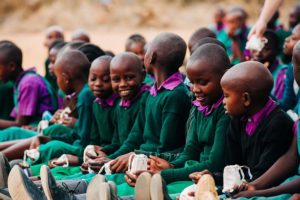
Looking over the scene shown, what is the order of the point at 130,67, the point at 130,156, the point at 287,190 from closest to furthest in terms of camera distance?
the point at 287,190
the point at 130,156
the point at 130,67

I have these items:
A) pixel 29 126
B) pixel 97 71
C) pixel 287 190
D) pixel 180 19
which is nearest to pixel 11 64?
pixel 29 126

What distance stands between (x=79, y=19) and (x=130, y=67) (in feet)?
59.5

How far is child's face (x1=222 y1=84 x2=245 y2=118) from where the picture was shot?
16.4 ft

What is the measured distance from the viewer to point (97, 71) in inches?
257

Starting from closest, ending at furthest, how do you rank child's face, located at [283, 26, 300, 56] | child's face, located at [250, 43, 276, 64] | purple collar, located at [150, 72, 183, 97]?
purple collar, located at [150, 72, 183, 97], child's face, located at [283, 26, 300, 56], child's face, located at [250, 43, 276, 64]

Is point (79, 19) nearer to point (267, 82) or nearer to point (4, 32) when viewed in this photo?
point (4, 32)

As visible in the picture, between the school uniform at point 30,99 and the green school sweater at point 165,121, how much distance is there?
1824 millimetres

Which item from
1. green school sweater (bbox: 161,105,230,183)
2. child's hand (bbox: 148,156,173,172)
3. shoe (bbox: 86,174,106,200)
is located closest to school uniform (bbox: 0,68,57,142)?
child's hand (bbox: 148,156,173,172)

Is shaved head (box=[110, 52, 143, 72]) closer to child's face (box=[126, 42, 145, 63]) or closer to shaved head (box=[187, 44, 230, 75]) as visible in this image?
shaved head (box=[187, 44, 230, 75])

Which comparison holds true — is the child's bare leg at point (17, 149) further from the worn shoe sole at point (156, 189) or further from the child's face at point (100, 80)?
the worn shoe sole at point (156, 189)

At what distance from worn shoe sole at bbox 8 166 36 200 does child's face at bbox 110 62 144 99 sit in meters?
1.42

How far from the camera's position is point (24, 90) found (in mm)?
7875

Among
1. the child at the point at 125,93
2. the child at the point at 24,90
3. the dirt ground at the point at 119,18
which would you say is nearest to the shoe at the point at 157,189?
the child at the point at 125,93

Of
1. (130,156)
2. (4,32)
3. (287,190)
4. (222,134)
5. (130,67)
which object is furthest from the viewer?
(4,32)
